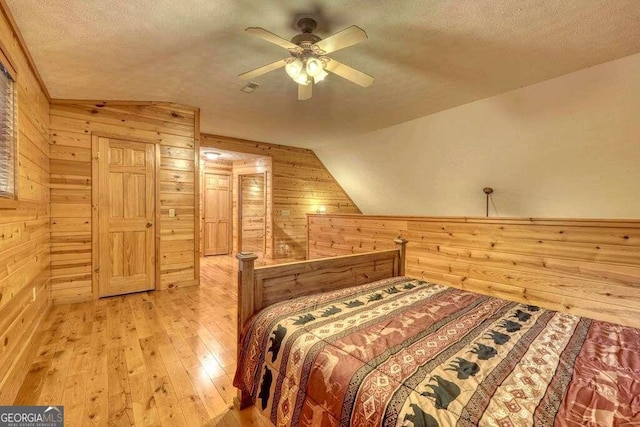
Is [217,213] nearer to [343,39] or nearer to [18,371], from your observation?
[18,371]

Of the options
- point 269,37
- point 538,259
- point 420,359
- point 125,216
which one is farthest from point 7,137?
point 538,259

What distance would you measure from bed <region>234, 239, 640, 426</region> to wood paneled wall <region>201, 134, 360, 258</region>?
4.17 metres

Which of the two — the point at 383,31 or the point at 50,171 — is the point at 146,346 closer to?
the point at 50,171

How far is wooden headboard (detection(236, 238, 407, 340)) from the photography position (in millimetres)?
1725

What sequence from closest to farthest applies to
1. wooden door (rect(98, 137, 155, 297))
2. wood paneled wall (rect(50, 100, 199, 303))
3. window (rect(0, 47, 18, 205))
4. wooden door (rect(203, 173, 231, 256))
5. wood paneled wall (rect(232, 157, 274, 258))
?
window (rect(0, 47, 18, 205)) → wood paneled wall (rect(50, 100, 199, 303)) → wooden door (rect(98, 137, 155, 297)) → wood paneled wall (rect(232, 157, 274, 258)) → wooden door (rect(203, 173, 231, 256))

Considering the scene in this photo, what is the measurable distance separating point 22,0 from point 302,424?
111 inches

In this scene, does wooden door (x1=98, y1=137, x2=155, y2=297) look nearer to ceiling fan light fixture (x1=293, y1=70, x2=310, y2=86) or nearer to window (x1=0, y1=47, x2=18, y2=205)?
window (x1=0, y1=47, x2=18, y2=205)

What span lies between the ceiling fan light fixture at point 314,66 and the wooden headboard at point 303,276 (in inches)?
52.4

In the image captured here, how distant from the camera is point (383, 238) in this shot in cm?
455

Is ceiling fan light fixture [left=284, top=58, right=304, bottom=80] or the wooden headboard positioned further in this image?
ceiling fan light fixture [left=284, top=58, right=304, bottom=80]

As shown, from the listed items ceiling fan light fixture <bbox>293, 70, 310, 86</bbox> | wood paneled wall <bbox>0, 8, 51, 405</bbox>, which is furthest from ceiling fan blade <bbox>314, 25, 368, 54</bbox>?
wood paneled wall <bbox>0, 8, 51, 405</bbox>

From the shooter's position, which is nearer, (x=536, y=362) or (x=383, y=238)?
(x=536, y=362)

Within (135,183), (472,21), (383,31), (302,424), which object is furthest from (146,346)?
(472,21)

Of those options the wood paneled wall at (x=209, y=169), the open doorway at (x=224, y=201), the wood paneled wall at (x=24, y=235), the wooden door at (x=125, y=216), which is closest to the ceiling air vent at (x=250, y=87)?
the wooden door at (x=125, y=216)
